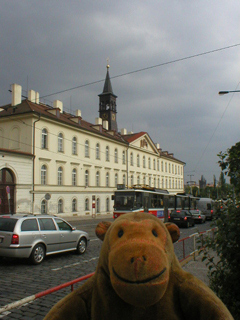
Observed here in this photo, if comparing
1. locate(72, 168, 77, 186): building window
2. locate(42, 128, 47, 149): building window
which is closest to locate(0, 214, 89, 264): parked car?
locate(42, 128, 47, 149): building window

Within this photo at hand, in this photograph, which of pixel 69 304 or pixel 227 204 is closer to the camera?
pixel 69 304

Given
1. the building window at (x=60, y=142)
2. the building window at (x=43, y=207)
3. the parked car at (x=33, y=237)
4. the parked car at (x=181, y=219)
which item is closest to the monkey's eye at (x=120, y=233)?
the parked car at (x=33, y=237)

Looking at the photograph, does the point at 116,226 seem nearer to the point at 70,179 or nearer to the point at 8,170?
the point at 8,170

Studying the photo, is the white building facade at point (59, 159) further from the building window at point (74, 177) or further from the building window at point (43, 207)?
→ the building window at point (43, 207)

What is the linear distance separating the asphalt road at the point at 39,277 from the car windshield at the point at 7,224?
117cm

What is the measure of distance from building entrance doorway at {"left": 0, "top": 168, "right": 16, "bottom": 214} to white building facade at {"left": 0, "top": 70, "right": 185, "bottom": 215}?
0.32 meters

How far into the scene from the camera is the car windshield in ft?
34.4

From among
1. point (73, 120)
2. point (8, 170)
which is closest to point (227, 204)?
point (8, 170)

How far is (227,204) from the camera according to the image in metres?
5.17

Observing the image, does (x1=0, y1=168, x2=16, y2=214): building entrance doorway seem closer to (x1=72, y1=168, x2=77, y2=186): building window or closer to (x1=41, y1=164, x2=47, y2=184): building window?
(x1=41, y1=164, x2=47, y2=184): building window

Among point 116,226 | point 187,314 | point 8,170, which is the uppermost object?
point 8,170

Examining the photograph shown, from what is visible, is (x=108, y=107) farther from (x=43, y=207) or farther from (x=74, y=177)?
(x=43, y=207)

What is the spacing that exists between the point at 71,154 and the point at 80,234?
29177mm

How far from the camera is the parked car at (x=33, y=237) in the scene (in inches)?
402
